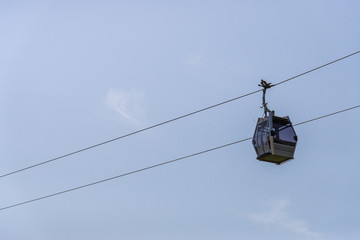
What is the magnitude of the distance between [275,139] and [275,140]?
0.03 meters

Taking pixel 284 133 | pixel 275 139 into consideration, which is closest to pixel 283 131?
pixel 284 133

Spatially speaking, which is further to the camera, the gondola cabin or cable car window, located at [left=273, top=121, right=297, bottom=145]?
cable car window, located at [left=273, top=121, right=297, bottom=145]

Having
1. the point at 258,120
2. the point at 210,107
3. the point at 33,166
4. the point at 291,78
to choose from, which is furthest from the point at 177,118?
the point at 33,166

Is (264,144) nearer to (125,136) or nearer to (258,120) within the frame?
(258,120)

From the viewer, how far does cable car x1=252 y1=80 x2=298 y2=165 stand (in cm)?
1886

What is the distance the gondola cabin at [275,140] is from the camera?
1886cm

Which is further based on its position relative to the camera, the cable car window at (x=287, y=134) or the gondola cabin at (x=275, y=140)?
the cable car window at (x=287, y=134)

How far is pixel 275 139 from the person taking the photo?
1889 cm

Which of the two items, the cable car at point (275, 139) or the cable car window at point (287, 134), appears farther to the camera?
the cable car window at point (287, 134)

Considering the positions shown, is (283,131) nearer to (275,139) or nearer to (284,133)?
(284,133)

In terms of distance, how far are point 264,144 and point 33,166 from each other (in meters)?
8.19

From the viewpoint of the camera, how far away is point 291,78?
1739 cm

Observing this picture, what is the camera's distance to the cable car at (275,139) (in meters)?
18.9

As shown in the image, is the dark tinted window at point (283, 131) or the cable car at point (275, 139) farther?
the dark tinted window at point (283, 131)
